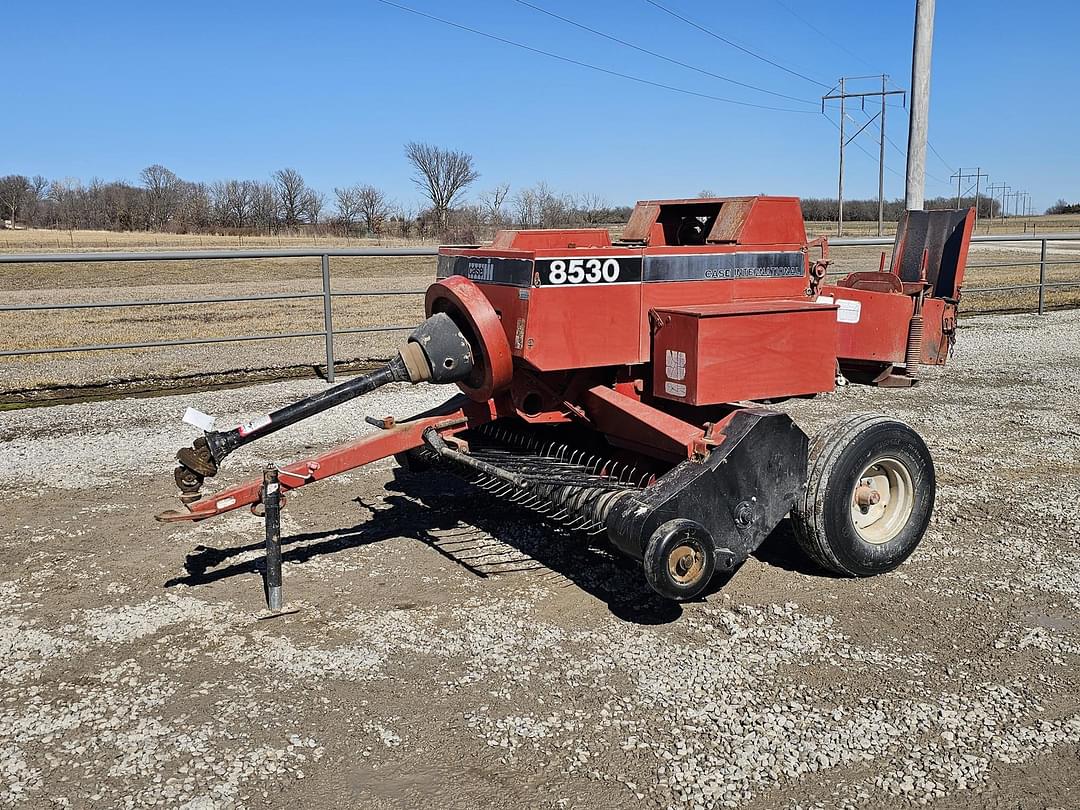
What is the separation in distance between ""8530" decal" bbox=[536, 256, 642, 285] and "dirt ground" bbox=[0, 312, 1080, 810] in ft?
4.83

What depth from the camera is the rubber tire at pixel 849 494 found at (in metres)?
4.64

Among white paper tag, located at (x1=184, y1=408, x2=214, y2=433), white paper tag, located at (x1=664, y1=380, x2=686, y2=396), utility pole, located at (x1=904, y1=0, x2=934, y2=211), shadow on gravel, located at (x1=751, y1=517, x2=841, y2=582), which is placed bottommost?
shadow on gravel, located at (x1=751, y1=517, x2=841, y2=582)

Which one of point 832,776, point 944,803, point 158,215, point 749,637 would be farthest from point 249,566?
point 158,215

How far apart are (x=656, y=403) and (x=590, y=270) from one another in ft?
2.81

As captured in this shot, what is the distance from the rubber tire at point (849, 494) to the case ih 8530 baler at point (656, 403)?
0.01 meters

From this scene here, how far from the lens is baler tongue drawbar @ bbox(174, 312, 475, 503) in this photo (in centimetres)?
452

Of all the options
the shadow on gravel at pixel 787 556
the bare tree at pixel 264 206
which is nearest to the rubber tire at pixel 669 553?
the shadow on gravel at pixel 787 556

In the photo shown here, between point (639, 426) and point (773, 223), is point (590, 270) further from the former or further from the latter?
point (773, 223)

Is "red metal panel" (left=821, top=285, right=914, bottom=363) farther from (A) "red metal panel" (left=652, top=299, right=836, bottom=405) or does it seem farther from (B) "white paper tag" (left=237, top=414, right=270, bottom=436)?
(B) "white paper tag" (left=237, top=414, right=270, bottom=436)

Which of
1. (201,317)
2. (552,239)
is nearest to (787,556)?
(552,239)

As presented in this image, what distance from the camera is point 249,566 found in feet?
17.2

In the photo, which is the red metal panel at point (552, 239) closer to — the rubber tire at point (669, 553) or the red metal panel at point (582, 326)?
the red metal panel at point (582, 326)

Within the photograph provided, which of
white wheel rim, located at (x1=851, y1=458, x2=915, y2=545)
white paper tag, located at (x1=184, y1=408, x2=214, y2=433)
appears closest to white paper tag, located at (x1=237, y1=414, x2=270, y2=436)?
white paper tag, located at (x1=184, y1=408, x2=214, y2=433)

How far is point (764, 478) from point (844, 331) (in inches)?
59.9
